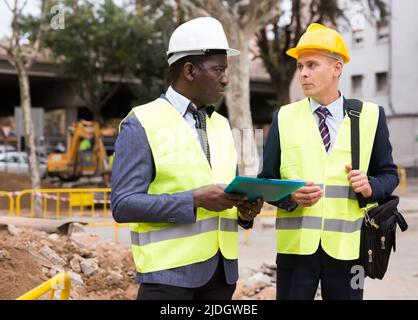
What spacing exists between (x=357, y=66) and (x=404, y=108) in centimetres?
361

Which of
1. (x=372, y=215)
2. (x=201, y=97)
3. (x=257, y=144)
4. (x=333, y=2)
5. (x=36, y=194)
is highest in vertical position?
(x=333, y=2)

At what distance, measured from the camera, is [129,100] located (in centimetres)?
4309

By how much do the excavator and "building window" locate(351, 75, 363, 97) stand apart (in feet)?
51.7

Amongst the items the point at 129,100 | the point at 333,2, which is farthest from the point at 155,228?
the point at 129,100

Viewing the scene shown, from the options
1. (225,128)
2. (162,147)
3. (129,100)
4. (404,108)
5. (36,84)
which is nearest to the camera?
(162,147)

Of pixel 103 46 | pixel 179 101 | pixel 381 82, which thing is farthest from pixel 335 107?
pixel 381 82

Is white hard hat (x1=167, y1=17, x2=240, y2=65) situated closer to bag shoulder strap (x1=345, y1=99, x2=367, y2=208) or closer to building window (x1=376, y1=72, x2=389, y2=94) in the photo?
bag shoulder strap (x1=345, y1=99, x2=367, y2=208)

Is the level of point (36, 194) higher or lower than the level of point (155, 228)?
lower

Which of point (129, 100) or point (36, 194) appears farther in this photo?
point (129, 100)

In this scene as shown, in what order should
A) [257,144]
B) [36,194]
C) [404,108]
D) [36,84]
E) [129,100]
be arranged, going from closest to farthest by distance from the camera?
[257,144] → [36,194] → [404,108] → [36,84] → [129,100]

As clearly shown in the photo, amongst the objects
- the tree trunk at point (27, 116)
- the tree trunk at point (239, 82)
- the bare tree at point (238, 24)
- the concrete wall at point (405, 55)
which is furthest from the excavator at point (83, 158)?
the concrete wall at point (405, 55)

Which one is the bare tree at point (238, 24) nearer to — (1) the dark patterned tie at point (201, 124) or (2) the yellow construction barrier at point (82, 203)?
(2) the yellow construction barrier at point (82, 203)

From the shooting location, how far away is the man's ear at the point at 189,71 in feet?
8.54

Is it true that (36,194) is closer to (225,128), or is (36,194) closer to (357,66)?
(225,128)
